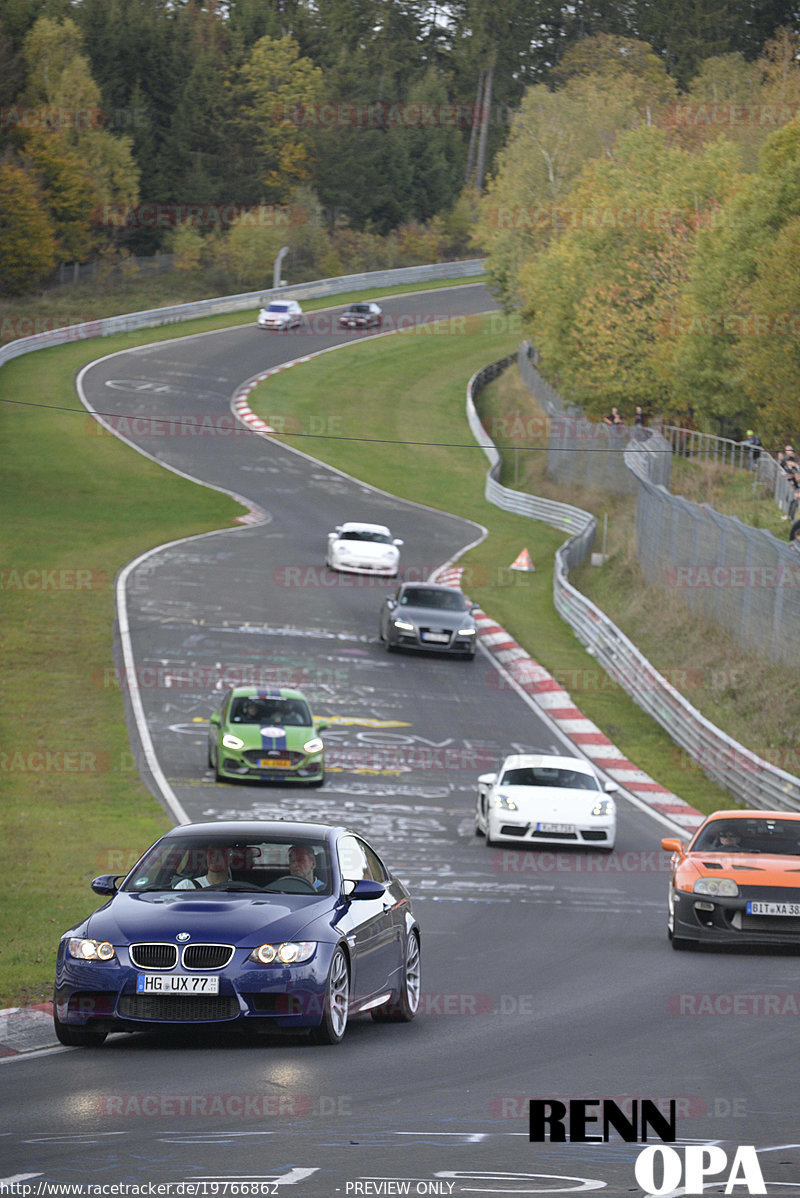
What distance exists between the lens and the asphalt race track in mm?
6879

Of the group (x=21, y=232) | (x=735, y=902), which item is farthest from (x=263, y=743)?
(x=21, y=232)

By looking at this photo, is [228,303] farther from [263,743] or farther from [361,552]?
[263,743]

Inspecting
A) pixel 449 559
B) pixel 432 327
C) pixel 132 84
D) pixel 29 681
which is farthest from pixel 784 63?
pixel 29 681

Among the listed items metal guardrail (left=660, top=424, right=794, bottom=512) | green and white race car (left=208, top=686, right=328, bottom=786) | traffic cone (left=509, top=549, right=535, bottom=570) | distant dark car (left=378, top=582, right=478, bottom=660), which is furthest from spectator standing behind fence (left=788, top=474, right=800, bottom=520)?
traffic cone (left=509, top=549, right=535, bottom=570)

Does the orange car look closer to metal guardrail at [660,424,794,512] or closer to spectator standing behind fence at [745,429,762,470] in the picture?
metal guardrail at [660,424,794,512]

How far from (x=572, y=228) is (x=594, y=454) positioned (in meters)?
11.9

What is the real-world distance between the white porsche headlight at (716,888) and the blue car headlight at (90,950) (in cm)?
703

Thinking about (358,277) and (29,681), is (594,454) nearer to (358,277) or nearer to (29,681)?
(29,681)

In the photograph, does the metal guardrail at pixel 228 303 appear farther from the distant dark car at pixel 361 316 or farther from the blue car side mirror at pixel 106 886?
the blue car side mirror at pixel 106 886

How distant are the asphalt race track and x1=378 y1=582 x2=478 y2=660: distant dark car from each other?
42cm

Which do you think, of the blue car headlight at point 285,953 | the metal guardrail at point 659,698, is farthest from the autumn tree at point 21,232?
the blue car headlight at point 285,953

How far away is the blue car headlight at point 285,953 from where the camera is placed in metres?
9.20

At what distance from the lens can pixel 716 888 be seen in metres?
14.9

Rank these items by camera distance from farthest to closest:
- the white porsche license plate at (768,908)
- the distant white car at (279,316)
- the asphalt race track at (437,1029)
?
the distant white car at (279,316) < the white porsche license plate at (768,908) < the asphalt race track at (437,1029)
